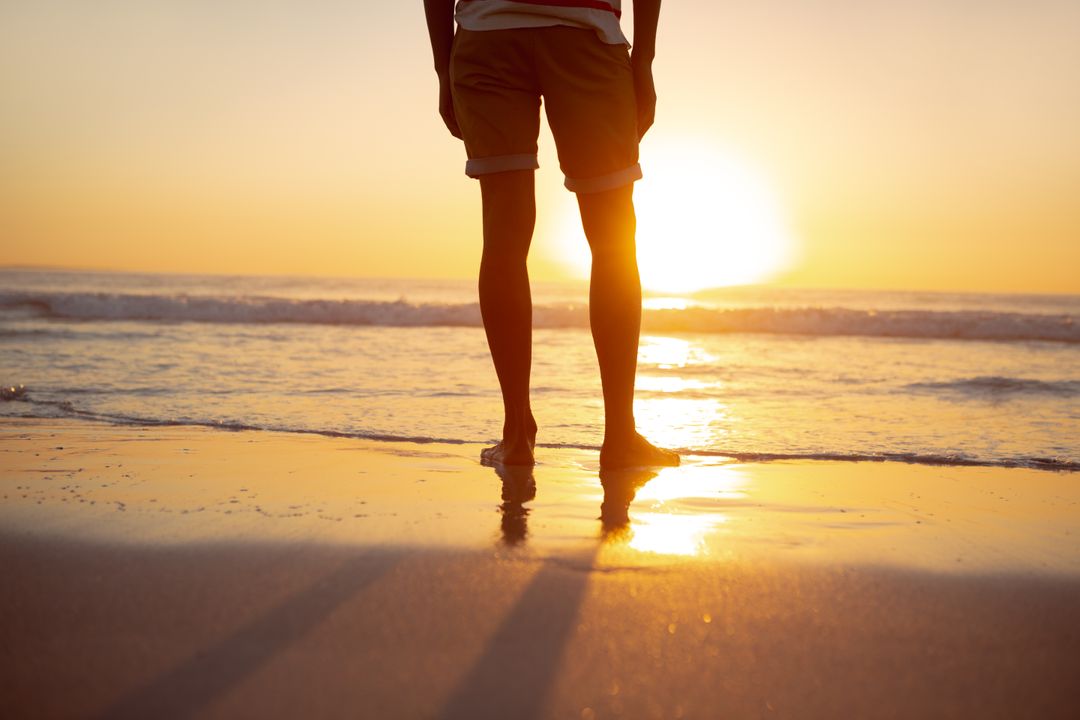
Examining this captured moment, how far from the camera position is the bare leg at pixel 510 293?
2279mm

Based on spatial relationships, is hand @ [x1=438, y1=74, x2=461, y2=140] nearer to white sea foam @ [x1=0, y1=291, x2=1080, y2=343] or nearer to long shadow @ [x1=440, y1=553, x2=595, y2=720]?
long shadow @ [x1=440, y1=553, x2=595, y2=720]

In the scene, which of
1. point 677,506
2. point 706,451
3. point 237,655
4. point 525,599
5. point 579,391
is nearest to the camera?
point 237,655

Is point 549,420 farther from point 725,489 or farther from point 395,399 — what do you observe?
point 725,489

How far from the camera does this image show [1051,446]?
9.55 feet

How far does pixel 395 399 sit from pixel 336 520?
2.20 metres

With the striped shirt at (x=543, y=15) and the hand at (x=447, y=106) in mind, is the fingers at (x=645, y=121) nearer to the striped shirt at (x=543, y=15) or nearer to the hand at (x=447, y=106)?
the striped shirt at (x=543, y=15)

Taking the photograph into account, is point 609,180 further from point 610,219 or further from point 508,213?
point 508,213

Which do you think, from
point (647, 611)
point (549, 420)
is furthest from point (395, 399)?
point (647, 611)

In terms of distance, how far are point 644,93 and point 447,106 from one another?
54cm

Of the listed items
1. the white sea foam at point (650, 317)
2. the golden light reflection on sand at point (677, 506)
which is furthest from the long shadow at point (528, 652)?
the white sea foam at point (650, 317)

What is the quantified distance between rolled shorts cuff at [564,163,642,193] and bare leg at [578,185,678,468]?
2cm

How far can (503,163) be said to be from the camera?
7.32 feet

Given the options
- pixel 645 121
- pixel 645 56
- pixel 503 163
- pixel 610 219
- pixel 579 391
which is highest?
pixel 645 56

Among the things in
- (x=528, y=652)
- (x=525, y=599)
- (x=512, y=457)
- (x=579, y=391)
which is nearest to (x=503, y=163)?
(x=512, y=457)
